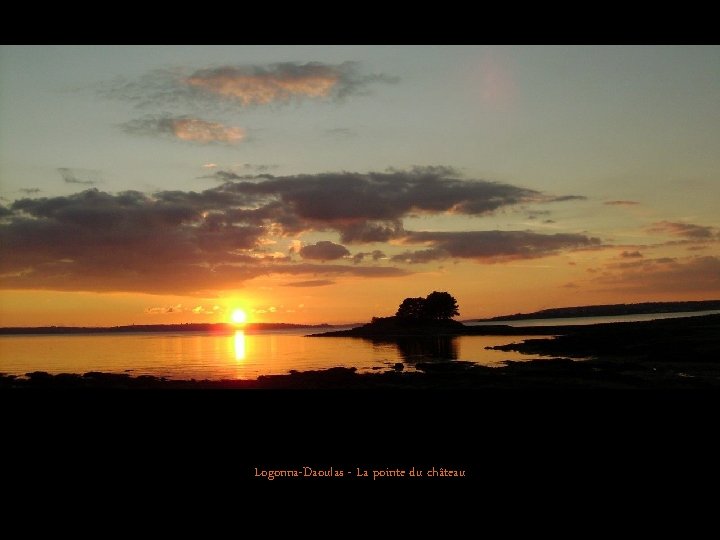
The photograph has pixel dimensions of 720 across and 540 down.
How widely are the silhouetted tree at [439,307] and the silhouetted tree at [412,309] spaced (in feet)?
2.47

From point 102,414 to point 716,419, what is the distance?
2892mm

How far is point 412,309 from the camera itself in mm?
71438

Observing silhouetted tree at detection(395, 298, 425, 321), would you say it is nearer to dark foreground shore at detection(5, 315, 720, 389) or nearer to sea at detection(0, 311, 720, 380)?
sea at detection(0, 311, 720, 380)

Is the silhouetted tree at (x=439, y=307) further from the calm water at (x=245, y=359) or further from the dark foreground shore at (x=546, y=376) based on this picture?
the dark foreground shore at (x=546, y=376)

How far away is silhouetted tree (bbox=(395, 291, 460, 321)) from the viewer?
69.1 meters

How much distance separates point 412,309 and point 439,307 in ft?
13.1

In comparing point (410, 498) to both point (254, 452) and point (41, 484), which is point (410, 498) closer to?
point (254, 452)

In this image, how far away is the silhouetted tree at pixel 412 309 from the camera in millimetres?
70562

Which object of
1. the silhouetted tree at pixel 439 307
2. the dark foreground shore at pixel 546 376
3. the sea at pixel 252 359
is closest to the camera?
the dark foreground shore at pixel 546 376

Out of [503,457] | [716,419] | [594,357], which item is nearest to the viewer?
[716,419]

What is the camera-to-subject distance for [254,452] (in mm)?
2770

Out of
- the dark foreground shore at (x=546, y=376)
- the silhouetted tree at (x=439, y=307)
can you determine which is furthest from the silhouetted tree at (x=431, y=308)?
the dark foreground shore at (x=546, y=376)
